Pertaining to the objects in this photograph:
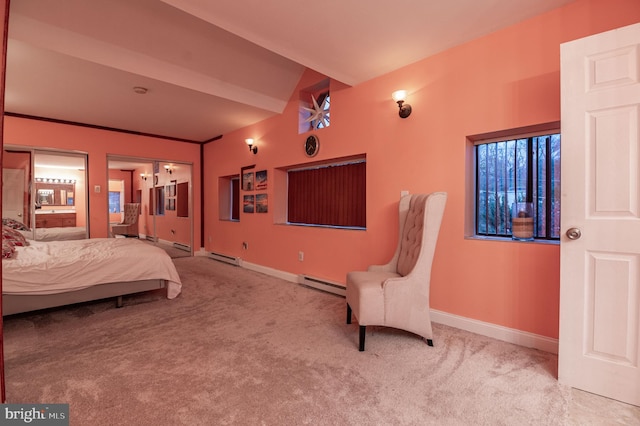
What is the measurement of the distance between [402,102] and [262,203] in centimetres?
291

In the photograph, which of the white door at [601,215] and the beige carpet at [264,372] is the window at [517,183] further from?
the beige carpet at [264,372]

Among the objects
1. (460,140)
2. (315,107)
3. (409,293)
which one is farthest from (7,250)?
(460,140)

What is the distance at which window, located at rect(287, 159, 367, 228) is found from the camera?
3.81 meters

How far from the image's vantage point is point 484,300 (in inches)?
101

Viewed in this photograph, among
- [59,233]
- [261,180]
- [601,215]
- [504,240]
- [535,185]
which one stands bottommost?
[59,233]

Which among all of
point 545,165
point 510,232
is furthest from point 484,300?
point 545,165

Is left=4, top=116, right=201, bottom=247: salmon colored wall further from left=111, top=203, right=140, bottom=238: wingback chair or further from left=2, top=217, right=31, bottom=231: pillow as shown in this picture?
left=111, top=203, right=140, bottom=238: wingback chair

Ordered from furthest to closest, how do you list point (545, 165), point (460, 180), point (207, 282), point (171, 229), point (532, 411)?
point (171, 229) → point (207, 282) → point (460, 180) → point (545, 165) → point (532, 411)

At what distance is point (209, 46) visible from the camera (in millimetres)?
3408

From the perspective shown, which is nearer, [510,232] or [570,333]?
[570,333]

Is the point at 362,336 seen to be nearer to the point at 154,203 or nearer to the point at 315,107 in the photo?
the point at 315,107

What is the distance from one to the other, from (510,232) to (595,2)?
1799 millimetres

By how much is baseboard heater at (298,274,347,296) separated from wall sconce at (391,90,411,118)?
6.97ft

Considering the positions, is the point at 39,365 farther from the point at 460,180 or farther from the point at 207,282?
the point at 460,180
